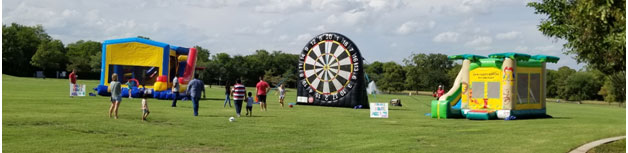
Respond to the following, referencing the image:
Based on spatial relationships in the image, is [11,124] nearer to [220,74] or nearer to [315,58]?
[315,58]

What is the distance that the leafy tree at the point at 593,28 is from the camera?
29.1 ft

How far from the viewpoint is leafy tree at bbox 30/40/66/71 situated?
91500 millimetres

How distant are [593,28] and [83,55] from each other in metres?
111

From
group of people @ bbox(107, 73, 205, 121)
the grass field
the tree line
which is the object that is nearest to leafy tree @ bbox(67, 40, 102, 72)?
the tree line

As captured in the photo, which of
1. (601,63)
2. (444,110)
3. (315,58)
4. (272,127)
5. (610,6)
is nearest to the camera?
(610,6)

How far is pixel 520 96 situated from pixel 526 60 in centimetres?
138

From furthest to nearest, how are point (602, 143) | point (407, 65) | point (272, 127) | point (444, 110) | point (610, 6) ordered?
1. point (407, 65)
2. point (444, 110)
3. point (272, 127)
4. point (602, 143)
5. point (610, 6)

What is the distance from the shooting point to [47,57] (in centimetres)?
9262

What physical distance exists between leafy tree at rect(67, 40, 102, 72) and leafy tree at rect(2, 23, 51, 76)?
20.4 ft

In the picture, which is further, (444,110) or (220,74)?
(220,74)

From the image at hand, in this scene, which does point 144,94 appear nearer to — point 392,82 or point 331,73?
point 331,73

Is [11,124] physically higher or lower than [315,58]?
lower

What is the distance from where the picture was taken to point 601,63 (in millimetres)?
11422

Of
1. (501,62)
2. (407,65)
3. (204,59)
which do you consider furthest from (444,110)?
(204,59)
